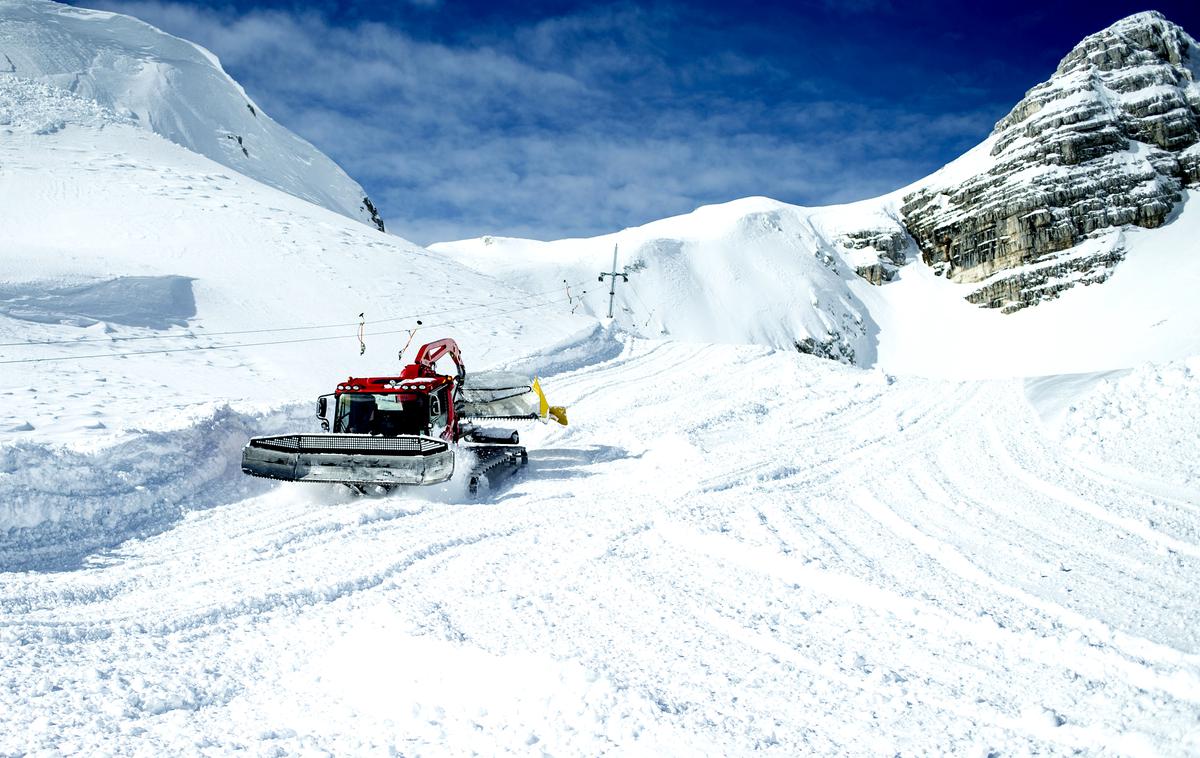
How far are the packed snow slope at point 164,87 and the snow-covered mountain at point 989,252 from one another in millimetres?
17512

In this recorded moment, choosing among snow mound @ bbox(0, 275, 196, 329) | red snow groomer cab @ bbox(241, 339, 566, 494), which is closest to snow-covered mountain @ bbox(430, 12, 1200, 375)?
snow mound @ bbox(0, 275, 196, 329)

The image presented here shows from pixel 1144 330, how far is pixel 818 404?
55.0 m

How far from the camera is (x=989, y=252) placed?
75.9 meters

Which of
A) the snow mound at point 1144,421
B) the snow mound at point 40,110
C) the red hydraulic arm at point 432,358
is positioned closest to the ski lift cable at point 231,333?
the red hydraulic arm at point 432,358

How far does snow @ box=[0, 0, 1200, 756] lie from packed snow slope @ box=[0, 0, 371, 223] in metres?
37.3

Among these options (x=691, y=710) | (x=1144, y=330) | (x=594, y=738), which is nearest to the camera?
(x=594, y=738)

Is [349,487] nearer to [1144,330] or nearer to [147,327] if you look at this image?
[147,327]

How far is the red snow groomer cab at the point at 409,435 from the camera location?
788 centimetres

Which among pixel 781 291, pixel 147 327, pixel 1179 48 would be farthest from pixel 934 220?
pixel 147 327

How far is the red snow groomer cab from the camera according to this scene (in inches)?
310

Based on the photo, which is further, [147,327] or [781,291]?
[781,291]

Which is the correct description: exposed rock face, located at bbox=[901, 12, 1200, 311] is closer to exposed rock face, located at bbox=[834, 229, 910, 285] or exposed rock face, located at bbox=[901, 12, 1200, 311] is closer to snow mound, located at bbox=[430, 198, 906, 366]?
exposed rock face, located at bbox=[834, 229, 910, 285]

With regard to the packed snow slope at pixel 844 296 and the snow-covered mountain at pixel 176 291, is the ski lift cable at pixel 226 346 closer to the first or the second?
the snow-covered mountain at pixel 176 291

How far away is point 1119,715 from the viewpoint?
3.45 metres
